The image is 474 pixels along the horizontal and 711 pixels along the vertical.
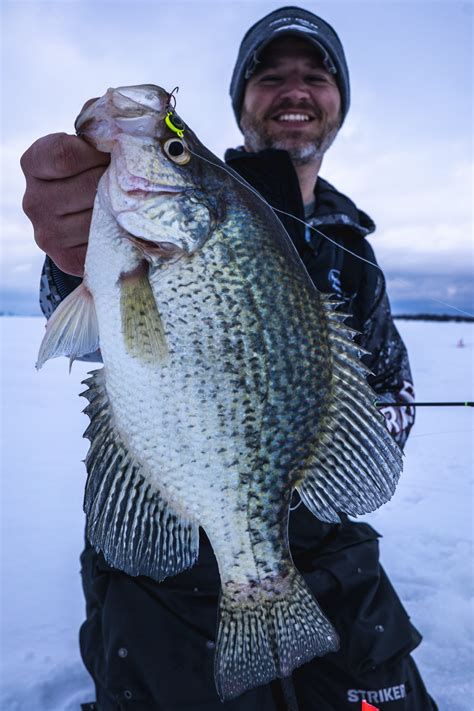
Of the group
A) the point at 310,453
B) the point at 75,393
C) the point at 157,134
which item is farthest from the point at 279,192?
the point at 75,393

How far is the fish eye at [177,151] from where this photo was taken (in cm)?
134

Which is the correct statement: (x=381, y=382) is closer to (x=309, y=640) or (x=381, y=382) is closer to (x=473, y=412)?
(x=309, y=640)

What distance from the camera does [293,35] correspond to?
9.49 ft

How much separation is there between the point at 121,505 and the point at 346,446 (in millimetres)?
667

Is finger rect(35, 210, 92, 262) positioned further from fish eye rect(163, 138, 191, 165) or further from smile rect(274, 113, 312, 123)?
smile rect(274, 113, 312, 123)

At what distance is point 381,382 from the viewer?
2951 mm

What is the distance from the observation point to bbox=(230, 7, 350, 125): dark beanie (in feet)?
9.42

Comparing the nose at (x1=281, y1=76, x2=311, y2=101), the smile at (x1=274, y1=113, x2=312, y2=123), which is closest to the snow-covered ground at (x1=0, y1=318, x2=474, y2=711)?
the smile at (x1=274, y1=113, x2=312, y2=123)

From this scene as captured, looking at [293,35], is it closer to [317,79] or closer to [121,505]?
[317,79]

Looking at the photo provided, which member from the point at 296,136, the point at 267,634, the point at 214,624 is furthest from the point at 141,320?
the point at 296,136

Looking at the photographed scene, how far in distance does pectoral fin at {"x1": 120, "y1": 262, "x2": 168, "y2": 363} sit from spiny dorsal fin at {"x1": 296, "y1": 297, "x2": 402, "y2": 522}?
19.7 inches

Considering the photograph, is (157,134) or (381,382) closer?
(157,134)

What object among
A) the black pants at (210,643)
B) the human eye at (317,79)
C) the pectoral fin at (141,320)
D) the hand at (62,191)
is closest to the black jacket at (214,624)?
the black pants at (210,643)

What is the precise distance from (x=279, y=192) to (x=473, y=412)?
6.03m
